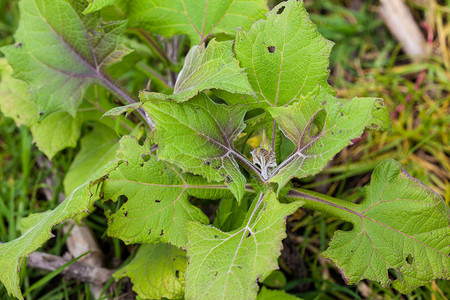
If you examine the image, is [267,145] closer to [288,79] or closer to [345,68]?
[288,79]

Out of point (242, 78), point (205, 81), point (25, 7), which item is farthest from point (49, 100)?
point (242, 78)

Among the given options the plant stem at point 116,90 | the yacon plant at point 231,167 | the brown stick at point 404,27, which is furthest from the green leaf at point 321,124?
the brown stick at point 404,27

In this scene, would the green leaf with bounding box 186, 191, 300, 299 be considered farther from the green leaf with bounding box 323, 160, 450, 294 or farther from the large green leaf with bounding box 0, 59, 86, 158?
the large green leaf with bounding box 0, 59, 86, 158

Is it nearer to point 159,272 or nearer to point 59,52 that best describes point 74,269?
point 159,272

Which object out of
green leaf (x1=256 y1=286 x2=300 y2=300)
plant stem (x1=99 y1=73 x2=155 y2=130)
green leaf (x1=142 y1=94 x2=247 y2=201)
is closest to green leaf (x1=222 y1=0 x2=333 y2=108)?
green leaf (x1=142 y1=94 x2=247 y2=201)

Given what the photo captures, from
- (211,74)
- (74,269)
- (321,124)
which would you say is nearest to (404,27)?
(321,124)

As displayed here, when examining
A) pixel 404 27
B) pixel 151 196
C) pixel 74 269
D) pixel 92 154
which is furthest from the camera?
pixel 404 27

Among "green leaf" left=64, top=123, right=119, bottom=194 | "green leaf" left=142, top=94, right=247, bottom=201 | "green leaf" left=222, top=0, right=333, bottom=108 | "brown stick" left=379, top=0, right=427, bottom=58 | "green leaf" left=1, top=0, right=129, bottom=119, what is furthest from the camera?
"brown stick" left=379, top=0, right=427, bottom=58

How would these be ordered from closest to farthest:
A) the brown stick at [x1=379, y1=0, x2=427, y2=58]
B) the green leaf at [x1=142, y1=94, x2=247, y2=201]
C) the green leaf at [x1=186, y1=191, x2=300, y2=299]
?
the green leaf at [x1=186, y1=191, x2=300, y2=299], the green leaf at [x1=142, y1=94, x2=247, y2=201], the brown stick at [x1=379, y1=0, x2=427, y2=58]
